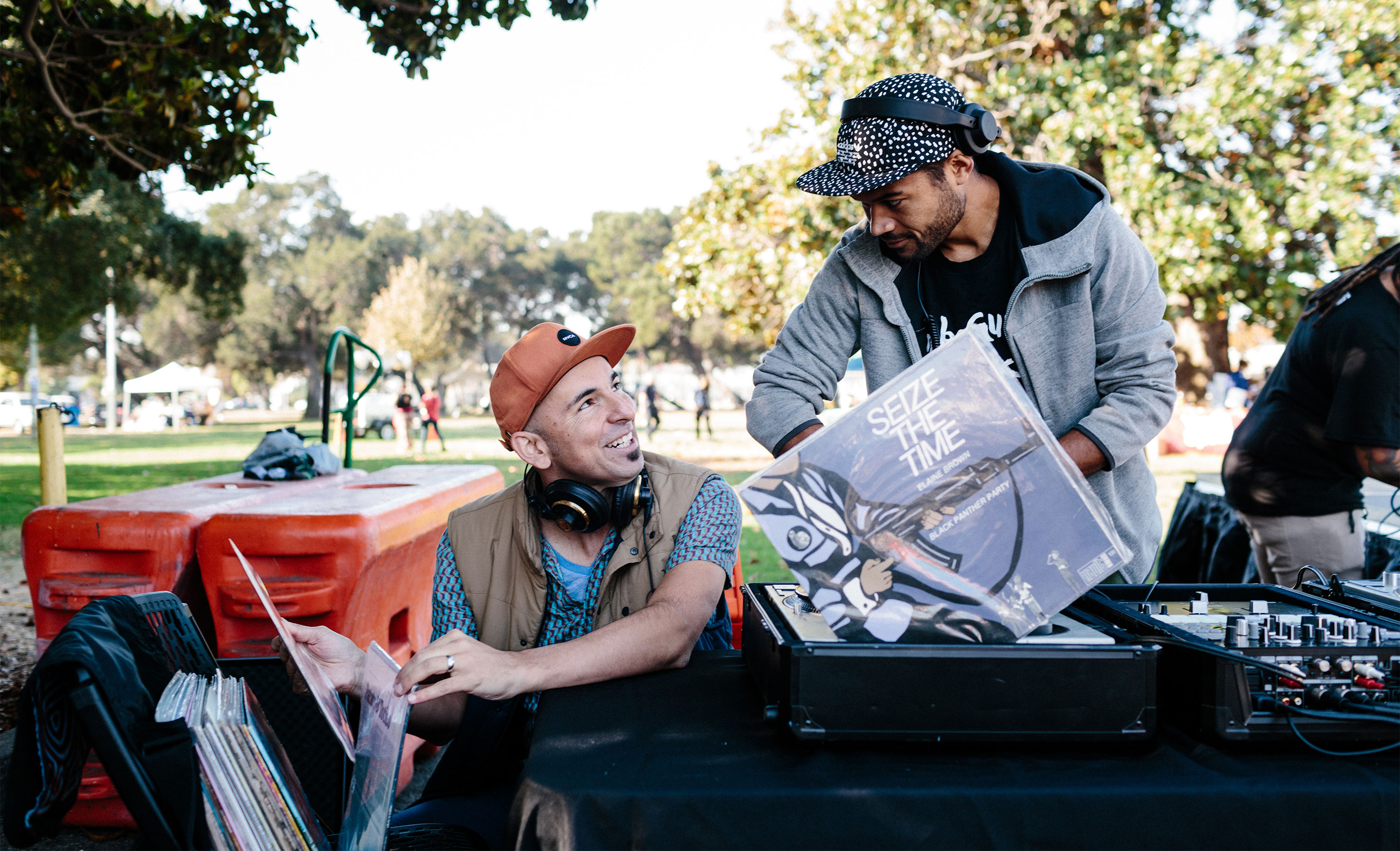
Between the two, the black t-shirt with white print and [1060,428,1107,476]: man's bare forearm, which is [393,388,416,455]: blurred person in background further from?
[1060,428,1107,476]: man's bare forearm

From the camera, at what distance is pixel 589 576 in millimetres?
2164

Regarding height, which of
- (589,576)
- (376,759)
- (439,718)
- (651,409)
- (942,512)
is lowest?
(651,409)

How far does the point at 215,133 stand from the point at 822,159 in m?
7.56

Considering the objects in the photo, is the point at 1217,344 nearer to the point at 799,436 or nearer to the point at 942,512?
the point at 799,436

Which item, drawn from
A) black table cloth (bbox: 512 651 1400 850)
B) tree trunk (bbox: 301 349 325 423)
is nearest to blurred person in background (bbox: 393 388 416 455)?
tree trunk (bbox: 301 349 325 423)

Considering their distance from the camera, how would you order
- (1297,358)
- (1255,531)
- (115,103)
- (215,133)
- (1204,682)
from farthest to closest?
1. (215,133)
2. (115,103)
3. (1255,531)
4. (1297,358)
5. (1204,682)

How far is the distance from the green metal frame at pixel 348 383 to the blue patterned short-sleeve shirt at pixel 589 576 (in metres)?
2.37

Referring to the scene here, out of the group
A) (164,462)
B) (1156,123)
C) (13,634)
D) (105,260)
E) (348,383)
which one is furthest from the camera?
(105,260)

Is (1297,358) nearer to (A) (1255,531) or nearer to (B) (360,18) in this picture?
(A) (1255,531)

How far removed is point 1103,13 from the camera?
12195mm

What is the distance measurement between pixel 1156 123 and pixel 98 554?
13.4 meters

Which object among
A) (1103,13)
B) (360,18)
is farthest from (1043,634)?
(1103,13)

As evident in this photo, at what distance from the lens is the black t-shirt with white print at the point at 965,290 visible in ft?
7.16

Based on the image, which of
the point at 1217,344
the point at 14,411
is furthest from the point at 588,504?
the point at 14,411
